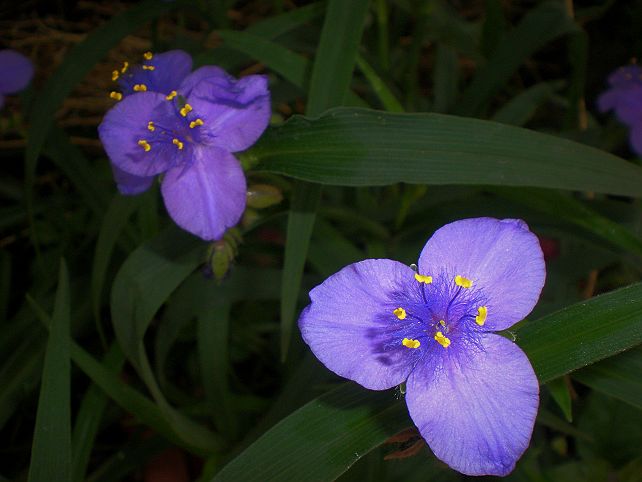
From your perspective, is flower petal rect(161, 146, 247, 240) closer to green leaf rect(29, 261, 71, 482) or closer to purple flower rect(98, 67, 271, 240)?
purple flower rect(98, 67, 271, 240)

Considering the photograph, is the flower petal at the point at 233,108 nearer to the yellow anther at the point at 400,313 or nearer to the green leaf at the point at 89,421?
the yellow anther at the point at 400,313

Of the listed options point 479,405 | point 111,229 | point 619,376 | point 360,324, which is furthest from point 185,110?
point 619,376

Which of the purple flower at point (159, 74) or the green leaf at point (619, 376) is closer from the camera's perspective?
the green leaf at point (619, 376)

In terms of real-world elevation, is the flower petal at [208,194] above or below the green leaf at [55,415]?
above

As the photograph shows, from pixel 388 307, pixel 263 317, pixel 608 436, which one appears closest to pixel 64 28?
pixel 263 317

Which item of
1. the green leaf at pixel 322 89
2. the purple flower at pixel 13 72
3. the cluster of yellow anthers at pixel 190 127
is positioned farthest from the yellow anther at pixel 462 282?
the purple flower at pixel 13 72

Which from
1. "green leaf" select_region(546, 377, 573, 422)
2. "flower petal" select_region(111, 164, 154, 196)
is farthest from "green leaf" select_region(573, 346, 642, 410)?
"flower petal" select_region(111, 164, 154, 196)

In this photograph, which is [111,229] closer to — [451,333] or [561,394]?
[451,333]
